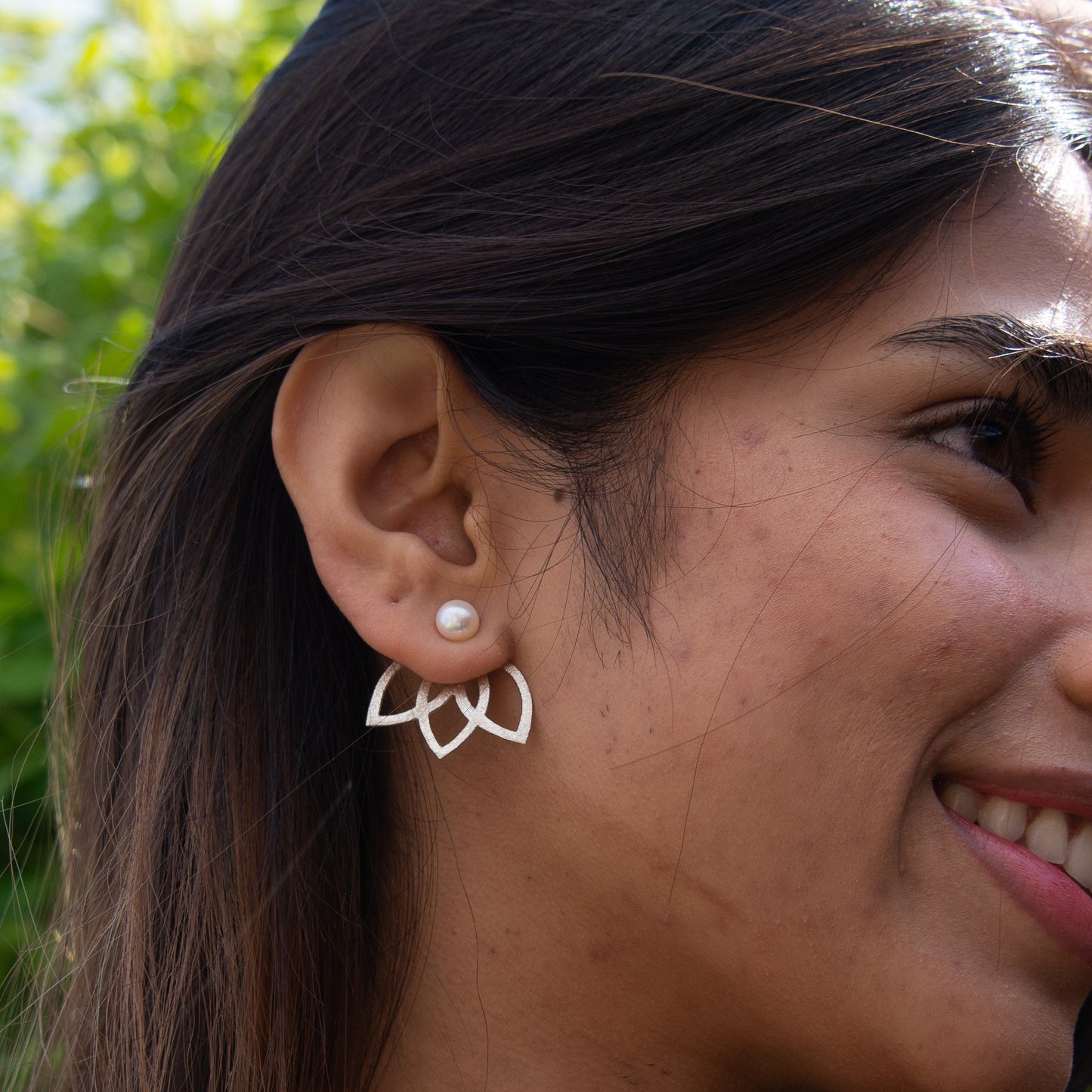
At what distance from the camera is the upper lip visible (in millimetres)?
1627

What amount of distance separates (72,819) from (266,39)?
2.06 metres

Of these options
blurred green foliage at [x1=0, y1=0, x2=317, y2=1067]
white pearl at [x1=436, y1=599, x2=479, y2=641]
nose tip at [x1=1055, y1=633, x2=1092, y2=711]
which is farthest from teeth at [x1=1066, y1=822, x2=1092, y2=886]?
blurred green foliage at [x1=0, y1=0, x2=317, y2=1067]

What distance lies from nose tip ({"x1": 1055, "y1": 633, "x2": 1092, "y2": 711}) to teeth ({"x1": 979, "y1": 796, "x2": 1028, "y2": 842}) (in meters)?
0.18

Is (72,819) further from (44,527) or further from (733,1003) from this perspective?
(733,1003)

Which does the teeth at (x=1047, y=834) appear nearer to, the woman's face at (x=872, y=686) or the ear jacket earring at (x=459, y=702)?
the woman's face at (x=872, y=686)

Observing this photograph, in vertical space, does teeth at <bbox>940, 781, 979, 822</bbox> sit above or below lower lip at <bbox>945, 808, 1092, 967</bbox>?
above

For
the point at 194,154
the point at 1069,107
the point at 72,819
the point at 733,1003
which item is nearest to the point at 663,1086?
the point at 733,1003

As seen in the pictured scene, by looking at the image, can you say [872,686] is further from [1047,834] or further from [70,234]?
[70,234]

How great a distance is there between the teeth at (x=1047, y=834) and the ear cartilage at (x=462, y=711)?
73 cm

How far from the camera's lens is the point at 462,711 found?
5.67ft

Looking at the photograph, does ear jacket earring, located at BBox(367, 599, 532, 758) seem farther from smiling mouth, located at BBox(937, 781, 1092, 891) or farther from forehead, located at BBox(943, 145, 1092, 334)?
forehead, located at BBox(943, 145, 1092, 334)

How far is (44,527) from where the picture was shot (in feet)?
9.12

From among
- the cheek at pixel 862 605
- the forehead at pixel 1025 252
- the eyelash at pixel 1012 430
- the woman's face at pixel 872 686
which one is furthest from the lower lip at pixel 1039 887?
the forehead at pixel 1025 252

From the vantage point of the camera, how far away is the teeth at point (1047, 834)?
171 cm
